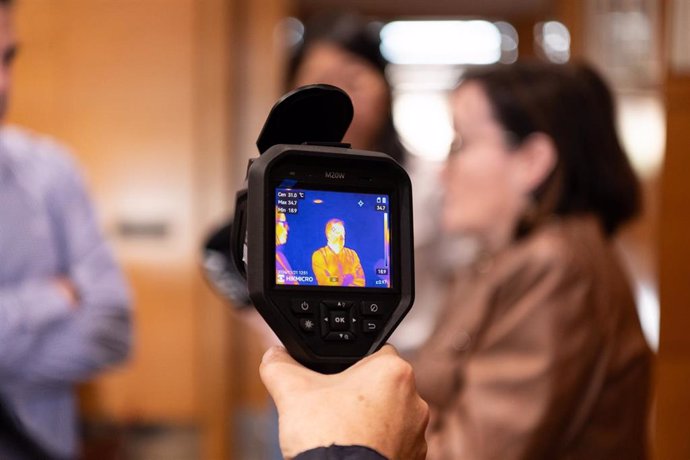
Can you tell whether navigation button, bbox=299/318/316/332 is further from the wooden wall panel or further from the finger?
the wooden wall panel

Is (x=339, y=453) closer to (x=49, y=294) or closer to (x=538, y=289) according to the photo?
(x=538, y=289)

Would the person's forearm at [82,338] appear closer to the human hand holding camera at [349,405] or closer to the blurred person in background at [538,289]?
the blurred person in background at [538,289]

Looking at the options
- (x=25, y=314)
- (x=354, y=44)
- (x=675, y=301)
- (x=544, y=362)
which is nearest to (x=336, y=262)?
(x=675, y=301)

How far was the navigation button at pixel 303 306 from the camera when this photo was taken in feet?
2.63

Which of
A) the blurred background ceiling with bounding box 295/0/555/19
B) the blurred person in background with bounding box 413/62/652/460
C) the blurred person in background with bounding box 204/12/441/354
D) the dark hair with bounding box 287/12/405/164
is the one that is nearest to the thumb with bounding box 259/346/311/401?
the blurred person in background with bounding box 413/62/652/460

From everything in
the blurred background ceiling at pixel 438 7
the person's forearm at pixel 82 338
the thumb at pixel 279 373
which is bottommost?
the person's forearm at pixel 82 338

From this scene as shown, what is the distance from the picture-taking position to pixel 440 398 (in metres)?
1.41

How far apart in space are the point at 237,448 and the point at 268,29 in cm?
175

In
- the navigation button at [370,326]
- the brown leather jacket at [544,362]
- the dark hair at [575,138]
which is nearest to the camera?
the navigation button at [370,326]

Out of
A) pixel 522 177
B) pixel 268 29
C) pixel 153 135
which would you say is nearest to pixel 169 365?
pixel 153 135

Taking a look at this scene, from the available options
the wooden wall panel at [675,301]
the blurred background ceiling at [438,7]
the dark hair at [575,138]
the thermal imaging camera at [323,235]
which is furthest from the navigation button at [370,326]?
the blurred background ceiling at [438,7]

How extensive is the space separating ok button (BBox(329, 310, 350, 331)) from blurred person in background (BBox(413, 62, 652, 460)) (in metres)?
0.57

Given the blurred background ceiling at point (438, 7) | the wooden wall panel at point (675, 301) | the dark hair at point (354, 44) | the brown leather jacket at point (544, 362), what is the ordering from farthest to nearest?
the blurred background ceiling at point (438, 7) < the dark hair at point (354, 44) < the brown leather jacket at point (544, 362) < the wooden wall panel at point (675, 301)

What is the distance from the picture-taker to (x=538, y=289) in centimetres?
138
